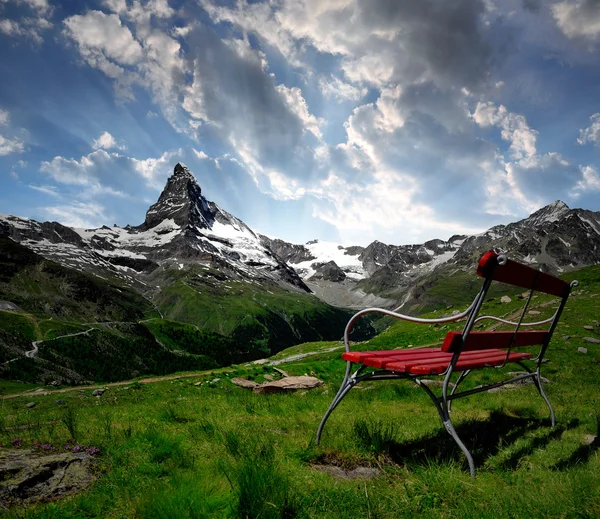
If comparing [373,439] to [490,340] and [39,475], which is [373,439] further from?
[39,475]

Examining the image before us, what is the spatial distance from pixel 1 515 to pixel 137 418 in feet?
16.6

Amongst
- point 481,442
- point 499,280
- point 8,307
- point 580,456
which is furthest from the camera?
point 8,307

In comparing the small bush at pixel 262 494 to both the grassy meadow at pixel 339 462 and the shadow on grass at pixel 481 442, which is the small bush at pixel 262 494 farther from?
the shadow on grass at pixel 481 442

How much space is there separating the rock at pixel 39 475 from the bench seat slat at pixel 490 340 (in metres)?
4.90

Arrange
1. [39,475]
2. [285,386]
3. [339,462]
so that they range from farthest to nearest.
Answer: [285,386]
[339,462]
[39,475]

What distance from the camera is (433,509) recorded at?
3400mm

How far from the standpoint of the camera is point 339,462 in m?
4.97

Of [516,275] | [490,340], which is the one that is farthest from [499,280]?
[490,340]

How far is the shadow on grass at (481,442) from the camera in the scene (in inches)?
198

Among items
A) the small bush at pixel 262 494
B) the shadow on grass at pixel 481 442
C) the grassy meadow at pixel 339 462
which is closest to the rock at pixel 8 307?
→ the grassy meadow at pixel 339 462

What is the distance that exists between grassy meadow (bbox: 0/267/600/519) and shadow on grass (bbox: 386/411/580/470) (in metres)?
0.02

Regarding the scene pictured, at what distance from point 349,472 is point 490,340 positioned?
2.98 meters

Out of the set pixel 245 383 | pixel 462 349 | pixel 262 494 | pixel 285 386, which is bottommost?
pixel 245 383

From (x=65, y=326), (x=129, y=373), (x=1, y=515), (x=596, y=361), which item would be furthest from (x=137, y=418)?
(x=65, y=326)
